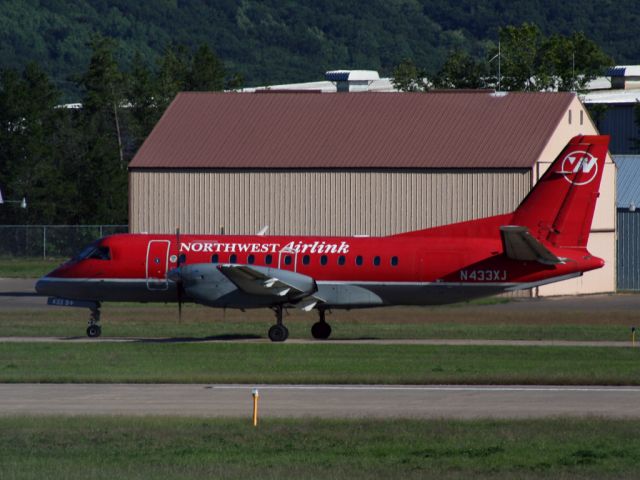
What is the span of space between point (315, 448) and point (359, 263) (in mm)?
18349

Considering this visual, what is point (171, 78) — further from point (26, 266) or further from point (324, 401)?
point (324, 401)

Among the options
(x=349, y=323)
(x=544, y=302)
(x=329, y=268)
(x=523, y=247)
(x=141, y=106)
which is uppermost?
(x=141, y=106)

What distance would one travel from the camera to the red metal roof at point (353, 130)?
59.2 meters

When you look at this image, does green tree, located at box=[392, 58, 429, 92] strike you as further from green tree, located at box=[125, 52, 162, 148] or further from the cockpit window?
the cockpit window

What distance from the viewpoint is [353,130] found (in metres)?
61.2

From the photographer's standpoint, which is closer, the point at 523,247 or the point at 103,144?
the point at 523,247

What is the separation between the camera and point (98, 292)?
39062 millimetres

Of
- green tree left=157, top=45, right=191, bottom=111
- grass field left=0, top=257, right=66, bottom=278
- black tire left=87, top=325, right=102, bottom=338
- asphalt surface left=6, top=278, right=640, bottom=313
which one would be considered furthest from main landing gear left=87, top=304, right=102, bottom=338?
green tree left=157, top=45, right=191, bottom=111

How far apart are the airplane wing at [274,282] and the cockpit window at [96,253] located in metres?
4.08

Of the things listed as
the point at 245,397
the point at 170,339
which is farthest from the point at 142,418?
the point at 170,339

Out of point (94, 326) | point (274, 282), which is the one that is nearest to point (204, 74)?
point (94, 326)

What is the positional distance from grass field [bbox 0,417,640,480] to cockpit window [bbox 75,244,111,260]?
52.2 ft

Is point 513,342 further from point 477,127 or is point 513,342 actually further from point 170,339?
point 477,127

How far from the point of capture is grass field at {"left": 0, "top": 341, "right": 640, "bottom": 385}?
2903 cm
